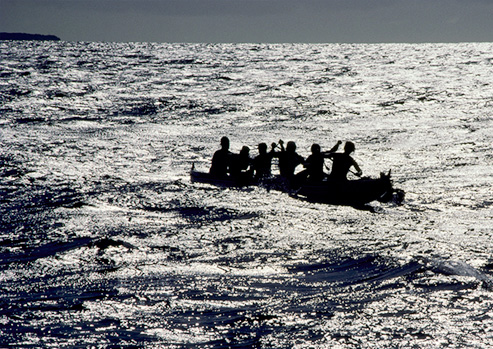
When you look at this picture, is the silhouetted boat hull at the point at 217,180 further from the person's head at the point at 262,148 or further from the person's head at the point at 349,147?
the person's head at the point at 349,147

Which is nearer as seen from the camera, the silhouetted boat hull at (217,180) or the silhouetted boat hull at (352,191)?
the silhouetted boat hull at (352,191)

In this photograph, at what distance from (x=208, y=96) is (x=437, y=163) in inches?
1276

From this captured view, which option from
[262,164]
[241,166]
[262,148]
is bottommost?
[241,166]

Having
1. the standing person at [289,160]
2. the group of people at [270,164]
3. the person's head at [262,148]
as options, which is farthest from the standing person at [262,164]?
→ the standing person at [289,160]

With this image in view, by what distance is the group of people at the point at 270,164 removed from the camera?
1920 cm

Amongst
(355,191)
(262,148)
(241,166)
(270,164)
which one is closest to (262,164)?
(270,164)

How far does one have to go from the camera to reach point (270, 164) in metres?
20.6

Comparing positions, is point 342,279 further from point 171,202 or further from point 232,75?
point 232,75

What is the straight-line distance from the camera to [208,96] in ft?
178

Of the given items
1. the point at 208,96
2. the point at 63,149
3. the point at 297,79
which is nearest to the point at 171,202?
the point at 63,149

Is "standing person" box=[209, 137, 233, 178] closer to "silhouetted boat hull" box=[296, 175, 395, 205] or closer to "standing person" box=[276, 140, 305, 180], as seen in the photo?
"standing person" box=[276, 140, 305, 180]

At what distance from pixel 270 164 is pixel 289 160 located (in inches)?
27.1

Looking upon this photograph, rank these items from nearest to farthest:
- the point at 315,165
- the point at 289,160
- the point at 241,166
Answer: the point at 315,165
the point at 289,160
the point at 241,166

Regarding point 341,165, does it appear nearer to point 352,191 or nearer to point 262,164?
point 352,191
